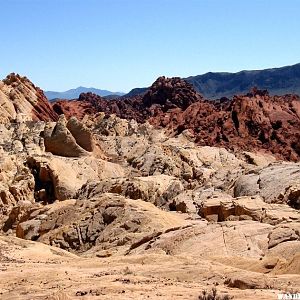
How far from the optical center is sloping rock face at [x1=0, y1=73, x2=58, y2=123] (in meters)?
53.6

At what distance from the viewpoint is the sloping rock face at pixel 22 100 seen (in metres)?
53.6

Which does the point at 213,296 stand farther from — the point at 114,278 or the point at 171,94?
the point at 171,94

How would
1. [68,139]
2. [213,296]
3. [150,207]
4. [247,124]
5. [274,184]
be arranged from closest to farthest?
[213,296]
[150,207]
[274,184]
[68,139]
[247,124]

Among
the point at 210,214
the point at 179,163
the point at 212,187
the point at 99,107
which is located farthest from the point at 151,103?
the point at 210,214

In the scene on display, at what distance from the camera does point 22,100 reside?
2325 inches

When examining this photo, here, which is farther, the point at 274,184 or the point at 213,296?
the point at 274,184

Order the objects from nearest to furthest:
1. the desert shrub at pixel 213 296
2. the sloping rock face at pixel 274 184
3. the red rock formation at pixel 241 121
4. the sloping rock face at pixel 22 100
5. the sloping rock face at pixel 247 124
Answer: the desert shrub at pixel 213 296
the sloping rock face at pixel 274 184
the sloping rock face at pixel 22 100
the sloping rock face at pixel 247 124
the red rock formation at pixel 241 121

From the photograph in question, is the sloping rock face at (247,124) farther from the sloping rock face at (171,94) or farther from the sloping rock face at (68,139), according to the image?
the sloping rock face at (68,139)

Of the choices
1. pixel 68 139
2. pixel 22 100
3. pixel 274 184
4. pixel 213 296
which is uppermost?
pixel 22 100

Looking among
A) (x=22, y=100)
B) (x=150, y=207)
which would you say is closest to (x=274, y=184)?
(x=150, y=207)

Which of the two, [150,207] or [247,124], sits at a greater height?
[247,124]

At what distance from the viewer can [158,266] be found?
15.1m

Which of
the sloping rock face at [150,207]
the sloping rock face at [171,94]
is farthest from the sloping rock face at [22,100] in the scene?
the sloping rock face at [171,94]

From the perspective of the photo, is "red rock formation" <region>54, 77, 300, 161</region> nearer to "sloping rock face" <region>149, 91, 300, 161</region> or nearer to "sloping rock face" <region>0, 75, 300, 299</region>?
"sloping rock face" <region>149, 91, 300, 161</region>
